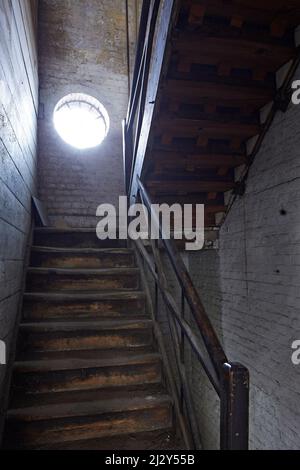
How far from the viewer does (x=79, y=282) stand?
109 inches

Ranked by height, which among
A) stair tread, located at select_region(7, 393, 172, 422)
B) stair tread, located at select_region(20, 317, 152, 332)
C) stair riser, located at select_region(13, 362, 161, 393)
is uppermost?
stair tread, located at select_region(20, 317, 152, 332)

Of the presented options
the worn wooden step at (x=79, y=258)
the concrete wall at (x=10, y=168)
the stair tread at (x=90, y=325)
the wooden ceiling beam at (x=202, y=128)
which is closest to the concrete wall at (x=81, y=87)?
the worn wooden step at (x=79, y=258)

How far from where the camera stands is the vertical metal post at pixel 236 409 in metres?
1.22

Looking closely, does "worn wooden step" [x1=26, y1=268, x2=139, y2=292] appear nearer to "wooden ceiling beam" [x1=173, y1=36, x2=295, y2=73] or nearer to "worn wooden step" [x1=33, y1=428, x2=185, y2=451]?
"worn wooden step" [x1=33, y1=428, x2=185, y2=451]

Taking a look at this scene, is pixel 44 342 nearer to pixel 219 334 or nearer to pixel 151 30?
pixel 219 334

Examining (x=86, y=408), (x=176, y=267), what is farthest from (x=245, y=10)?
(x=86, y=408)

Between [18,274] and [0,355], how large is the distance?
701 mm

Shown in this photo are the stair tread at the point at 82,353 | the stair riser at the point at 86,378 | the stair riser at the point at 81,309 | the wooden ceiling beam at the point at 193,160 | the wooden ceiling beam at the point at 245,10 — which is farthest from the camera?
the wooden ceiling beam at the point at 193,160

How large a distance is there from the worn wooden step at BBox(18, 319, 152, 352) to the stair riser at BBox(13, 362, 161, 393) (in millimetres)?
205

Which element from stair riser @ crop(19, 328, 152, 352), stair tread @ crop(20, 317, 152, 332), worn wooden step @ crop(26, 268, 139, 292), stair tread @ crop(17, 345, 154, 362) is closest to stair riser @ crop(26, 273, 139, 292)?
worn wooden step @ crop(26, 268, 139, 292)

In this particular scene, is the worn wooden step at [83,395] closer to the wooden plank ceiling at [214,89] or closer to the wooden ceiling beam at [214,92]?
the wooden plank ceiling at [214,89]

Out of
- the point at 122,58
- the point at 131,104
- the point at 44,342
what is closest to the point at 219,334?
the point at 44,342

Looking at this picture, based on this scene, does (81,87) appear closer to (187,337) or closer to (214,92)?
(214,92)

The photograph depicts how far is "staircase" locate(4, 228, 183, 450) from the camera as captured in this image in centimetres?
178
